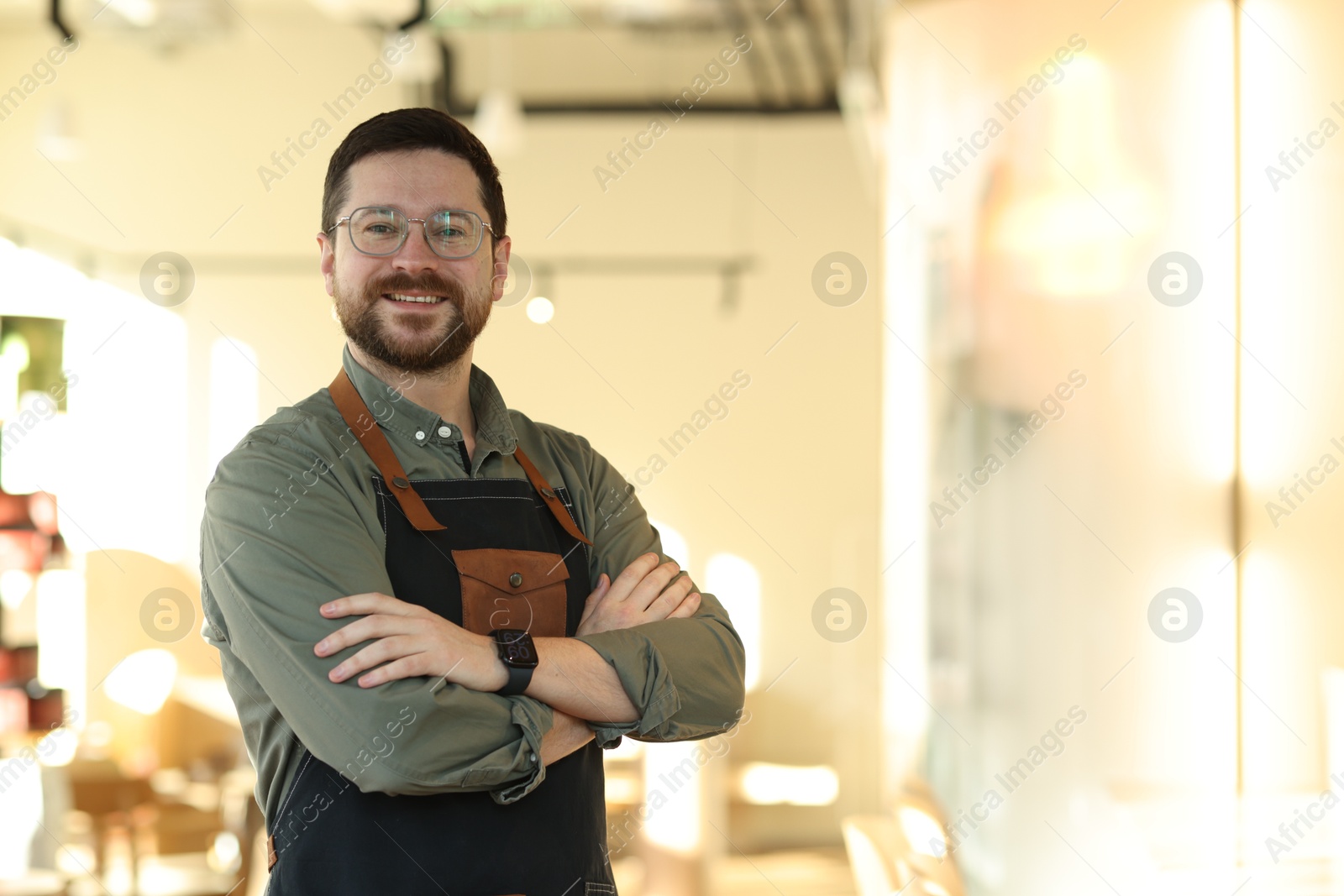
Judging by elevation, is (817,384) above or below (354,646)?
above

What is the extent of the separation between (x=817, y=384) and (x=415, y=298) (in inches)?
160

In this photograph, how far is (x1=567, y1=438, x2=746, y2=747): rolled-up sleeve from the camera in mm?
1425

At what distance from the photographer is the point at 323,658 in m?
1.28

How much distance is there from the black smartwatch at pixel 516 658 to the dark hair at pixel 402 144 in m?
0.53

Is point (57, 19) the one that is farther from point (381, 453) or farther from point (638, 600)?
Result: point (638, 600)

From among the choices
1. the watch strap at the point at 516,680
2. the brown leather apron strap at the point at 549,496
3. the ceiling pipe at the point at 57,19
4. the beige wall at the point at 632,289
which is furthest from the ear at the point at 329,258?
the ceiling pipe at the point at 57,19

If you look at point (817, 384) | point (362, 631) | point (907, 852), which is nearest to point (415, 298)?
point (362, 631)

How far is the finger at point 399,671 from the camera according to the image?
4.14 feet

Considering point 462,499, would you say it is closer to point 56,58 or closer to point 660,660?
point 660,660

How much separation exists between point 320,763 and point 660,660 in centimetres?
42

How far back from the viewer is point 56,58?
589 cm

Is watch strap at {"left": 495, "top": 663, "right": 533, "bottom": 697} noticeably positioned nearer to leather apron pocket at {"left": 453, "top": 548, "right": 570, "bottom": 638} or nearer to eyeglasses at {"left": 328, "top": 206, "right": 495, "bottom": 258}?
leather apron pocket at {"left": 453, "top": 548, "right": 570, "bottom": 638}

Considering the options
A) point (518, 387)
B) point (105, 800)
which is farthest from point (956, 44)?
point (105, 800)

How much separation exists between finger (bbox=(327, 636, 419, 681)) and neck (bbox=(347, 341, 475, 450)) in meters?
0.37
